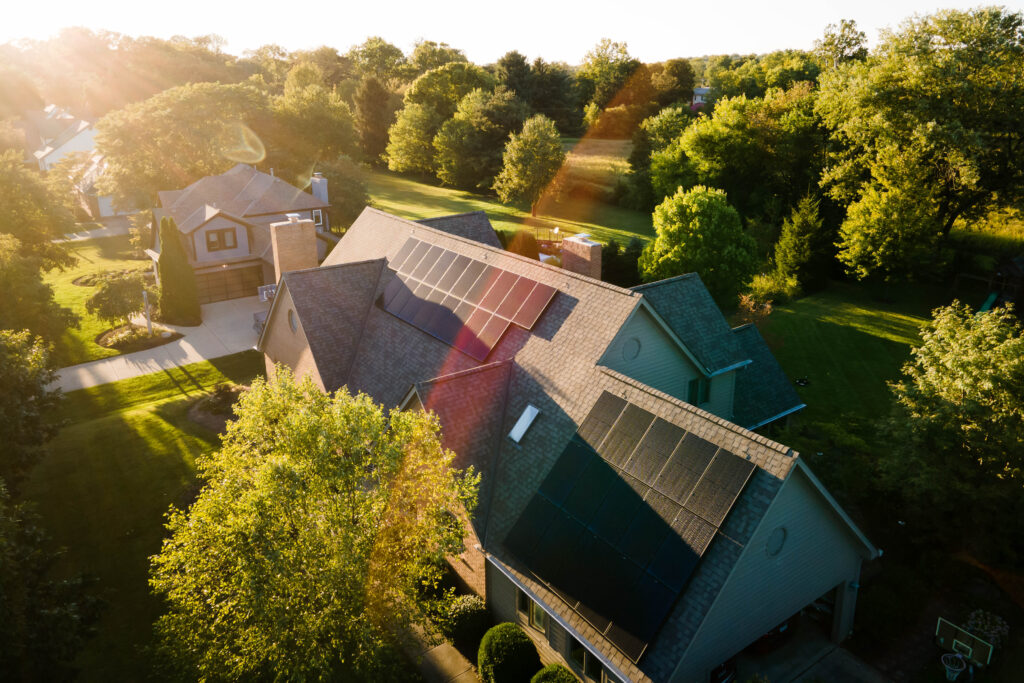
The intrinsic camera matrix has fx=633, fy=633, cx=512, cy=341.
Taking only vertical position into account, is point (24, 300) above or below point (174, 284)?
above

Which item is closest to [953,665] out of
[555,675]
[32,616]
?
[555,675]

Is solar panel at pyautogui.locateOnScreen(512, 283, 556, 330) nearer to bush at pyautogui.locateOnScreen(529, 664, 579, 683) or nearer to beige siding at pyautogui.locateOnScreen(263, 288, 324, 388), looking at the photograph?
beige siding at pyautogui.locateOnScreen(263, 288, 324, 388)

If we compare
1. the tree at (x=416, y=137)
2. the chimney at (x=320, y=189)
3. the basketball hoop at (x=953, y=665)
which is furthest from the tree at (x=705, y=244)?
the tree at (x=416, y=137)

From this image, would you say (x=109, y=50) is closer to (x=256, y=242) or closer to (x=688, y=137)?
(x=256, y=242)

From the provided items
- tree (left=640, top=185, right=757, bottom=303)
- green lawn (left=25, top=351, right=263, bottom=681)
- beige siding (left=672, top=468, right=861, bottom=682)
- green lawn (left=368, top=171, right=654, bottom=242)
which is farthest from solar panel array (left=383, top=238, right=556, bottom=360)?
green lawn (left=368, top=171, right=654, bottom=242)

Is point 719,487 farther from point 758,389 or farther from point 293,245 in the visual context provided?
point 293,245

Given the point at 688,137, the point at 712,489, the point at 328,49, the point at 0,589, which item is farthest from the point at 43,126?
the point at 712,489

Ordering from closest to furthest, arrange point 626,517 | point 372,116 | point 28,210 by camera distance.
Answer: point 626,517 < point 28,210 < point 372,116
